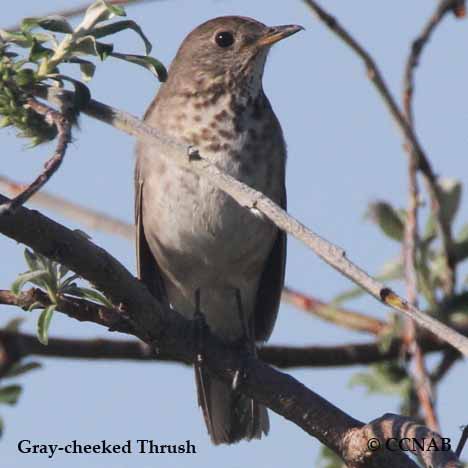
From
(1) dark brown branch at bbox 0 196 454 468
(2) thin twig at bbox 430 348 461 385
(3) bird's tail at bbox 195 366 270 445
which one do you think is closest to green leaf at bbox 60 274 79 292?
(1) dark brown branch at bbox 0 196 454 468

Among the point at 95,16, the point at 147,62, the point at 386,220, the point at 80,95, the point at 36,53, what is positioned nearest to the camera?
the point at 80,95

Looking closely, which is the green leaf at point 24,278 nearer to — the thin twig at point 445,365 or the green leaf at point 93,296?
the green leaf at point 93,296

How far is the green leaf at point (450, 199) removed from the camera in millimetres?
4906

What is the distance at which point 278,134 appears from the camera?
20.5ft

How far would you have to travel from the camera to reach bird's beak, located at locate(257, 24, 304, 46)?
618cm

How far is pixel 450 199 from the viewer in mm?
4945

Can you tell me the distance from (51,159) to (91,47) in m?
0.57

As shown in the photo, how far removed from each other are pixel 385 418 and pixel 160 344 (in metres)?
0.92

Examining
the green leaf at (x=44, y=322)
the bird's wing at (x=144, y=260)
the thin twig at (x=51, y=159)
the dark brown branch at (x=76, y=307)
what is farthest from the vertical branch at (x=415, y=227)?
the bird's wing at (x=144, y=260)

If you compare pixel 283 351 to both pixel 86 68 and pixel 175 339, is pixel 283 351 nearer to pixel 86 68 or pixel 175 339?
pixel 175 339

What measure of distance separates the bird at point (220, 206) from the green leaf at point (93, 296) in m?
1.86

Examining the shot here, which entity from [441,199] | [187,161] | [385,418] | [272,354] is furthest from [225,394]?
[187,161]

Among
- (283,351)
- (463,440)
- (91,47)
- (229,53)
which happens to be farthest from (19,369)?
(229,53)

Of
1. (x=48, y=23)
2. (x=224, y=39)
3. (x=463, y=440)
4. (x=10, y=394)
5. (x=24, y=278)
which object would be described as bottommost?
(x=10, y=394)
